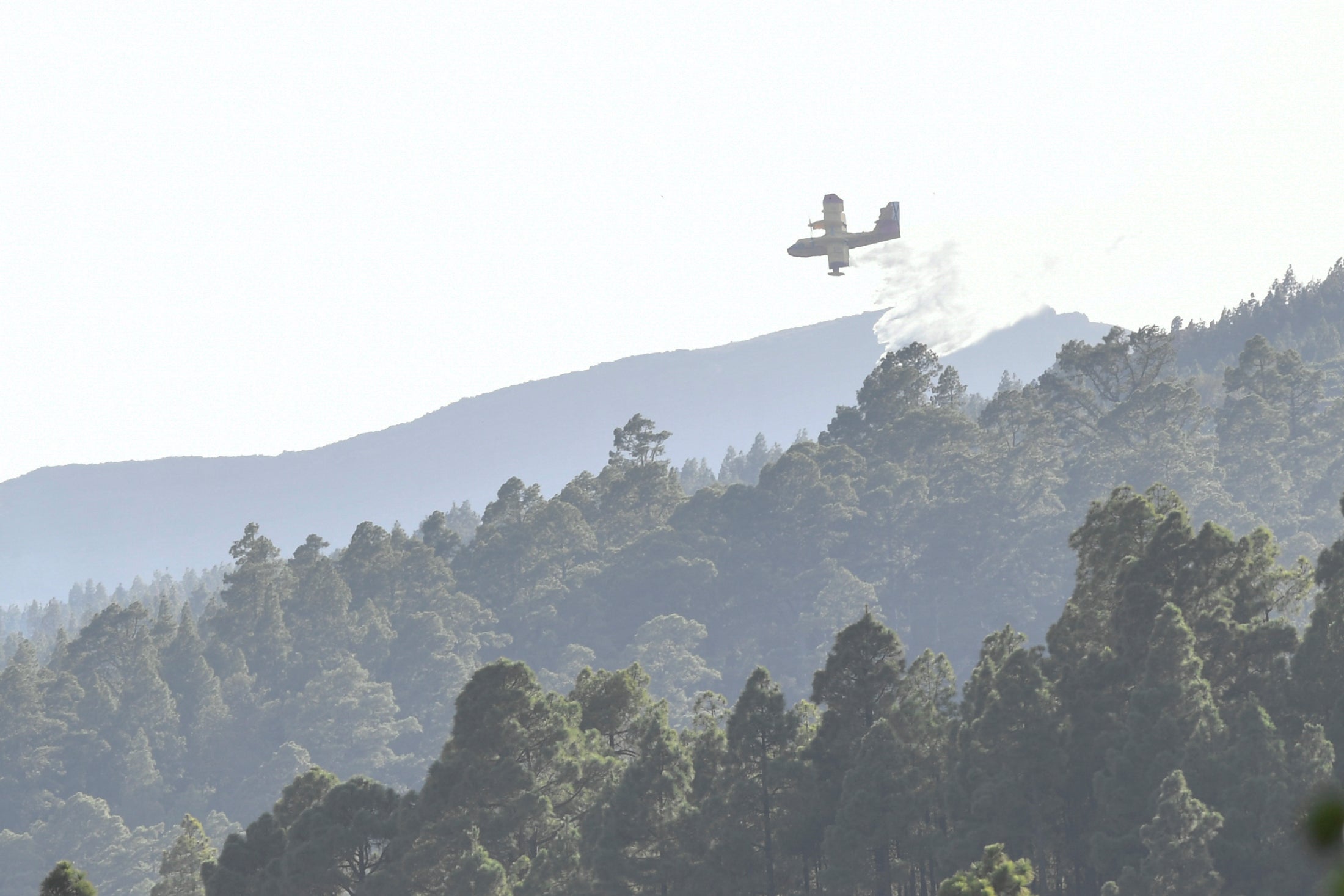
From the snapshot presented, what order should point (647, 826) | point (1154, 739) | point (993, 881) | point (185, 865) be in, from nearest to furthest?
point (993, 881)
point (1154, 739)
point (647, 826)
point (185, 865)

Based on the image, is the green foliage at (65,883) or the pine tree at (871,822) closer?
the green foliage at (65,883)

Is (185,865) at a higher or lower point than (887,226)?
lower

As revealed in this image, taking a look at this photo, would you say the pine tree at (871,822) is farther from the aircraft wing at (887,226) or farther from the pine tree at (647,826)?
the aircraft wing at (887,226)

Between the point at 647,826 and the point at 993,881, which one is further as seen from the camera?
the point at 647,826

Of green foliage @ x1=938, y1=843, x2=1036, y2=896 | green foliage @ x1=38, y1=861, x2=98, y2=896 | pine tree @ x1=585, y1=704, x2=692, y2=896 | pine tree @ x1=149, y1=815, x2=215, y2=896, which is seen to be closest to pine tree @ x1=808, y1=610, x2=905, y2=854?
pine tree @ x1=585, y1=704, x2=692, y2=896

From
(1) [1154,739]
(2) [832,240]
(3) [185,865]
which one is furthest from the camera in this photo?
(2) [832,240]

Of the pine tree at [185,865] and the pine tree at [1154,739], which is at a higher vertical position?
the pine tree at [1154,739]

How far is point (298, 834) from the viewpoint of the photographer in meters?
75.6

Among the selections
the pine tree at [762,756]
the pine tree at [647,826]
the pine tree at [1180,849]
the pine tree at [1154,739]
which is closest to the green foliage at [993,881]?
the pine tree at [1180,849]

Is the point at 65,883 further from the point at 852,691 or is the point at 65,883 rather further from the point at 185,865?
the point at 185,865

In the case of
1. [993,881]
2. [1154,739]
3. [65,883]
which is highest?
[65,883]

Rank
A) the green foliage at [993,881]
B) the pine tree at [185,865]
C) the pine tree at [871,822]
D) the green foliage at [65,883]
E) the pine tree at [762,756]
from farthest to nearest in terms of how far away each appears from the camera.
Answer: the pine tree at [185,865]
the pine tree at [762,756]
the pine tree at [871,822]
the green foliage at [65,883]
the green foliage at [993,881]

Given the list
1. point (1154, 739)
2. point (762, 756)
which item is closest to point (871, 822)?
point (762, 756)

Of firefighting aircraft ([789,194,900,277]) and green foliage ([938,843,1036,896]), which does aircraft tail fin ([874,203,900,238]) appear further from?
green foliage ([938,843,1036,896])
